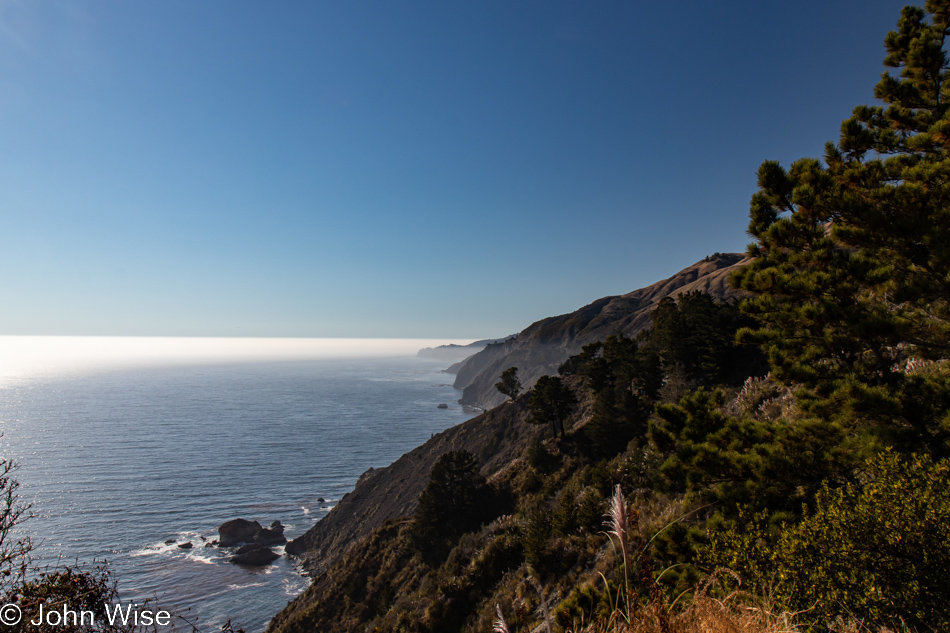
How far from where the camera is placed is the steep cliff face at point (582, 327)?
13871 cm

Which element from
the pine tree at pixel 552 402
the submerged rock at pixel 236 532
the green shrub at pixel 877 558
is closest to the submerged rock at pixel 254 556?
the submerged rock at pixel 236 532

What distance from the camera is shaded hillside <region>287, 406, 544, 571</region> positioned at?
53.0 meters

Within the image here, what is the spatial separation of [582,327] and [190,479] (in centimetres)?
13232

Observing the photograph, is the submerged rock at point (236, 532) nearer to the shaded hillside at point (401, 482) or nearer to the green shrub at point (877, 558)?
the shaded hillside at point (401, 482)

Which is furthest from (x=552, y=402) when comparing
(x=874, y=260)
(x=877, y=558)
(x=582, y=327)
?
(x=582, y=327)

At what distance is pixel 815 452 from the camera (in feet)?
33.5

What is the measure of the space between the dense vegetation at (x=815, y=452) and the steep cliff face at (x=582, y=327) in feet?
377

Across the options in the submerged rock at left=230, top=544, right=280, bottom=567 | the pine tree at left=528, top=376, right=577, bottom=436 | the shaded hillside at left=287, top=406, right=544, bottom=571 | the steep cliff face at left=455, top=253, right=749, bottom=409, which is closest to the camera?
the pine tree at left=528, top=376, right=577, bottom=436

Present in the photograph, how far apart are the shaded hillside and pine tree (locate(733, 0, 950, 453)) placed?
44.4 metres

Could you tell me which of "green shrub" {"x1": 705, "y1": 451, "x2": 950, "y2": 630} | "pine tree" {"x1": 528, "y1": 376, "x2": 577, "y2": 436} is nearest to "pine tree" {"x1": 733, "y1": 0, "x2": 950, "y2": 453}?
"green shrub" {"x1": 705, "y1": 451, "x2": 950, "y2": 630}

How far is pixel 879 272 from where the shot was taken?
1012 cm

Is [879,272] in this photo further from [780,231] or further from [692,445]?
[692,445]

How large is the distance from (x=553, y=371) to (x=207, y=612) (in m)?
114

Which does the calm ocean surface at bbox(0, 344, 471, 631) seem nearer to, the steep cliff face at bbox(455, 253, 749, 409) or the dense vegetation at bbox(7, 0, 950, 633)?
the steep cliff face at bbox(455, 253, 749, 409)
